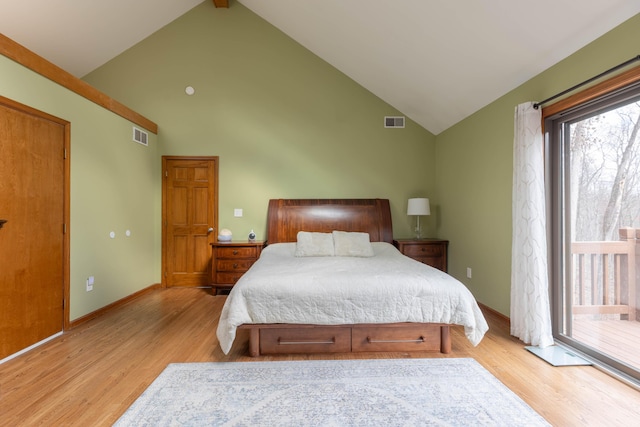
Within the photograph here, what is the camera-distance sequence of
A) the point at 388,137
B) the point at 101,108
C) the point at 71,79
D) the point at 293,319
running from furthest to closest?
1. the point at 388,137
2. the point at 101,108
3. the point at 71,79
4. the point at 293,319

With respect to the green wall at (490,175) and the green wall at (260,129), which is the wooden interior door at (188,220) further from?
the green wall at (490,175)

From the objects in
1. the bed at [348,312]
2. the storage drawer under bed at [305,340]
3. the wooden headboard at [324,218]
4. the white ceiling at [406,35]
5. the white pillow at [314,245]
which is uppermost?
the white ceiling at [406,35]

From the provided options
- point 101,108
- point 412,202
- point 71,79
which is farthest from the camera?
point 412,202

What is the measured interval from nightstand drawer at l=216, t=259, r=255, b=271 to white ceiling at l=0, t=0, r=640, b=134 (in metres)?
3.13

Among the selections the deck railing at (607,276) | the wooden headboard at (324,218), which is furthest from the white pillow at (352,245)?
the deck railing at (607,276)

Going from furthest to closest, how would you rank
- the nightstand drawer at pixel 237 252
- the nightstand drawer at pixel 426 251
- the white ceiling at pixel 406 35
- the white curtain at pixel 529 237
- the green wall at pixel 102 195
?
the nightstand drawer at pixel 426 251
the nightstand drawer at pixel 237 252
the green wall at pixel 102 195
the white curtain at pixel 529 237
the white ceiling at pixel 406 35

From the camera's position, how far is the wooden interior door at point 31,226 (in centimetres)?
235

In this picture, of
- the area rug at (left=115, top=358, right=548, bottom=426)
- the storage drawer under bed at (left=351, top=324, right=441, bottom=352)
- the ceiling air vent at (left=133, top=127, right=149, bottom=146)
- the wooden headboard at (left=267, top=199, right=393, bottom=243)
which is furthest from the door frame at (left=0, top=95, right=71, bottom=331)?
the storage drawer under bed at (left=351, top=324, right=441, bottom=352)

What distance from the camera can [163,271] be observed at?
4547mm

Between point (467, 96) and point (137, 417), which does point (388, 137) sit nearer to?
point (467, 96)

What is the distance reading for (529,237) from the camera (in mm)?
2551

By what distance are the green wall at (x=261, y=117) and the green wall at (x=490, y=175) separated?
0.69 m

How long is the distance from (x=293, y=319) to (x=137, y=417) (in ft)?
3.52

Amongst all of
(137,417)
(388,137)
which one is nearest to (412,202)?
(388,137)
